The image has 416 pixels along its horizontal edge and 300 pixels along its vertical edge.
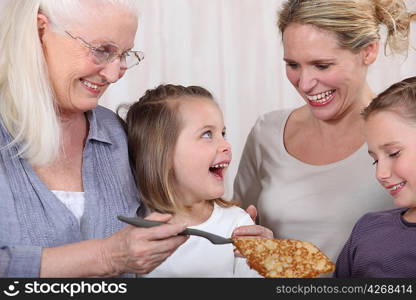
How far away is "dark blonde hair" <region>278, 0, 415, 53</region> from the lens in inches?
83.9

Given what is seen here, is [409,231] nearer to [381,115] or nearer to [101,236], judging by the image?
[381,115]

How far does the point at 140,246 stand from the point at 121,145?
18.5 inches

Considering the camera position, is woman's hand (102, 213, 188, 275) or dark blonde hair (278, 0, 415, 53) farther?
dark blonde hair (278, 0, 415, 53)

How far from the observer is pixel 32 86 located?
1739 mm

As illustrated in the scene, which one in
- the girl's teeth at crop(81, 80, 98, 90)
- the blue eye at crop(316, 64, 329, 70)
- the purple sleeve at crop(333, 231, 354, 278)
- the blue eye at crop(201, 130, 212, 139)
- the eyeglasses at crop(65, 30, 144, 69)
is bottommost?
the purple sleeve at crop(333, 231, 354, 278)

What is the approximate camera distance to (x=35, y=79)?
5.69 ft

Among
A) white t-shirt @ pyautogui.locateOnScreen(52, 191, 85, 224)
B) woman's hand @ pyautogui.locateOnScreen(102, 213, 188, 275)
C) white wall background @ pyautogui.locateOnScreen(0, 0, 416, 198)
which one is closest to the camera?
woman's hand @ pyautogui.locateOnScreen(102, 213, 188, 275)

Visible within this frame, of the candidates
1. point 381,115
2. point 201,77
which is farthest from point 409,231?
point 201,77

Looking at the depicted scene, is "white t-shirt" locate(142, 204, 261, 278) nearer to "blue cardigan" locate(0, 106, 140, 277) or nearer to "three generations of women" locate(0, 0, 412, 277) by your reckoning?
"three generations of women" locate(0, 0, 412, 277)

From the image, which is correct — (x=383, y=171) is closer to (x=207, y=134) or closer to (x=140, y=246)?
(x=207, y=134)

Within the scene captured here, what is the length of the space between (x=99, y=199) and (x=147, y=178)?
19cm

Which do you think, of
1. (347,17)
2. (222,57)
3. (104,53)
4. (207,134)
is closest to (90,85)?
(104,53)

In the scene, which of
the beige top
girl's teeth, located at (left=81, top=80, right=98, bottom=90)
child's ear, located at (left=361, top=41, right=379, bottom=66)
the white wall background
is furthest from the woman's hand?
the white wall background

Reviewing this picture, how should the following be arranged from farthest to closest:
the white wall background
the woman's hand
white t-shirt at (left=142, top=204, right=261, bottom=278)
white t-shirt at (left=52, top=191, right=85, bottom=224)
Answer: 1. the white wall background
2. white t-shirt at (left=142, top=204, right=261, bottom=278)
3. white t-shirt at (left=52, top=191, right=85, bottom=224)
4. the woman's hand
